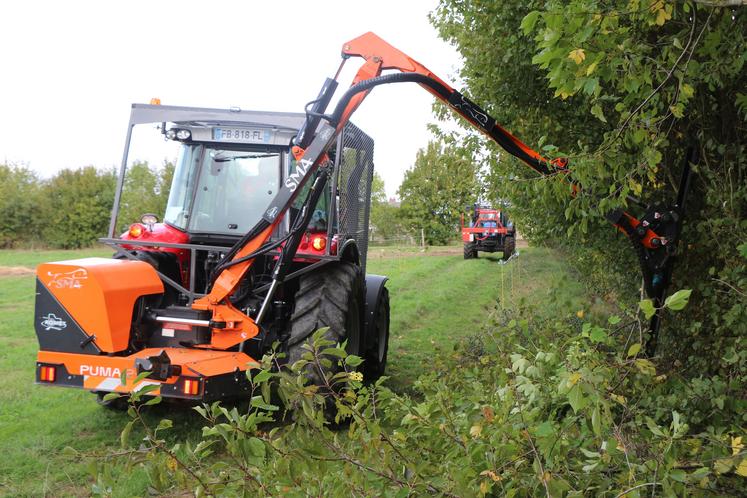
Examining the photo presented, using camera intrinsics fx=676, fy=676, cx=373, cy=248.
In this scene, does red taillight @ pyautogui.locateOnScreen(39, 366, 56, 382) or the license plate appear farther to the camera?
the license plate

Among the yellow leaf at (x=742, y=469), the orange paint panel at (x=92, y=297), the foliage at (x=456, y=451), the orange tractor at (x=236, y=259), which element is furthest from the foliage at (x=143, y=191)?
the yellow leaf at (x=742, y=469)

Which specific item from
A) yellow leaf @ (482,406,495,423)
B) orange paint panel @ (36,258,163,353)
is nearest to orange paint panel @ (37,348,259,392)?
orange paint panel @ (36,258,163,353)

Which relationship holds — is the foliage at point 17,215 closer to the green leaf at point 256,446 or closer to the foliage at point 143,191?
the foliage at point 143,191

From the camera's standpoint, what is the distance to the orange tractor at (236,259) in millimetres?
4711

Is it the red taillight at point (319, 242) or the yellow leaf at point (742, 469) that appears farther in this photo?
the red taillight at point (319, 242)

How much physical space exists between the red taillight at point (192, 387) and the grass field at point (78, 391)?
1.96ft

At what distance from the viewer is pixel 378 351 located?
7.28 metres

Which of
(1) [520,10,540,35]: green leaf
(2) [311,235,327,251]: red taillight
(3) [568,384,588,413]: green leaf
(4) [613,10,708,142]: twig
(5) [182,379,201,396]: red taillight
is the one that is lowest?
(5) [182,379,201,396]: red taillight

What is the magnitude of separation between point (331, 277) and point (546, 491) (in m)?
3.46

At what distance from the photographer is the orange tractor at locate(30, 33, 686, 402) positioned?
4.71 meters

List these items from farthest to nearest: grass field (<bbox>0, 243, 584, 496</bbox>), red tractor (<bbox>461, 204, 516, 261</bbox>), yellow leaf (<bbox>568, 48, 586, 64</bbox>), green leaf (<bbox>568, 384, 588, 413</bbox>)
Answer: red tractor (<bbox>461, 204, 516, 261</bbox>) → grass field (<bbox>0, 243, 584, 496</bbox>) → yellow leaf (<bbox>568, 48, 586, 64</bbox>) → green leaf (<bbox>568, 384, 588, 413</bbox>)

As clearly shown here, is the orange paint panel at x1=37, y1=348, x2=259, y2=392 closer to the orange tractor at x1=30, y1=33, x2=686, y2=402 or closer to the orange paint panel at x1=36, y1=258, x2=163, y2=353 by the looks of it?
the orange tractor at x1=30, y1=33, x2=686, y2=402

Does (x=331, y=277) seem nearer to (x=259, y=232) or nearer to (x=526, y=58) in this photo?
(x=259, y=232)

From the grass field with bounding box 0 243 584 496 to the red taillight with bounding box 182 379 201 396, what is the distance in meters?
0.60
